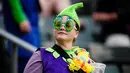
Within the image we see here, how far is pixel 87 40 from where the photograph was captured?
32.8 ft

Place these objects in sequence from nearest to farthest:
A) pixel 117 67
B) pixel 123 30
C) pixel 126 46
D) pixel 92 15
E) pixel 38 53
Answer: pixel 38 53, pixel 117 67, pixel 126 46, pixel 123 30, pixel 92 15

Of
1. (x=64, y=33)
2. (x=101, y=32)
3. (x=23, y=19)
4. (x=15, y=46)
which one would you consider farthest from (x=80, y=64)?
(x=101, y=32)

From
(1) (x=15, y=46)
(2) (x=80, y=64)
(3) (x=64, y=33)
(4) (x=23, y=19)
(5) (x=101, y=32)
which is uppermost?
(3) (x=64, y=33)

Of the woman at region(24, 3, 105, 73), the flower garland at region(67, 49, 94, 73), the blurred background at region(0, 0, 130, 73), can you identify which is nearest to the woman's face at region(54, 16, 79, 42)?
the woman at region(24, 3, 105, 73)

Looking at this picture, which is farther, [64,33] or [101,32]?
[101,32]

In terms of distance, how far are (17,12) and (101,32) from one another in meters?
3.93

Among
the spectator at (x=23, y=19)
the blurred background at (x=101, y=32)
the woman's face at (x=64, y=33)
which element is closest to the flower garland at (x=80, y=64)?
the woman's face at (x=64, y=33)

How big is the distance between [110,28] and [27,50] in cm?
337

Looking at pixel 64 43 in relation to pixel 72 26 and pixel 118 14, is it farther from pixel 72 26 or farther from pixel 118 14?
pixel 118 14

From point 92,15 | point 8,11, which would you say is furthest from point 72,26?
point 92,15

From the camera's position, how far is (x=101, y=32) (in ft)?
31.7

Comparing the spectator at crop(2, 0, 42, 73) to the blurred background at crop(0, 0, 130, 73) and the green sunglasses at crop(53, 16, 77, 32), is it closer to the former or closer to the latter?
the blurred background at crop(0, 0, 130, 73)

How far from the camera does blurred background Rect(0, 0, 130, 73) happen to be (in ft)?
25.2

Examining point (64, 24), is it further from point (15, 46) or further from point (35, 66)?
point (15, 46)
